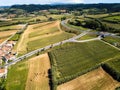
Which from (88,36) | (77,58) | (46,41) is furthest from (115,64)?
(46,41)

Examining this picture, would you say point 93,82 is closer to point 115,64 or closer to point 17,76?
point 115,64

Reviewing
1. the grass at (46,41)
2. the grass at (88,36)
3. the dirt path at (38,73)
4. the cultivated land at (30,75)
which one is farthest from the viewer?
the grass at (88,36)

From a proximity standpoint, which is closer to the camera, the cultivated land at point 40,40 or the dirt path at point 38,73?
the dirt path at point 38,73

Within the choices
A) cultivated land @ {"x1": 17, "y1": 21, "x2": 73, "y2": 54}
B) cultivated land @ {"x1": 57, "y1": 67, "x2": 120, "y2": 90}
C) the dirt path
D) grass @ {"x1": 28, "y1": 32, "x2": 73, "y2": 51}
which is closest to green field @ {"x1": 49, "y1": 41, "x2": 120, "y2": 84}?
cultivated land @ {"x1": 57, "y1": 67, "x2": 120, "y2": 90}

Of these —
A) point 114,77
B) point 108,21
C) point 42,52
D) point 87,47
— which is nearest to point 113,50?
point 87,47

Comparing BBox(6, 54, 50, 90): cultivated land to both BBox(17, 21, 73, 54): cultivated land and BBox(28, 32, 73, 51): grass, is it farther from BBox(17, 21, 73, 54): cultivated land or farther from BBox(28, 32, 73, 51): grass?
BBox(28, 32, 73, 51): grass

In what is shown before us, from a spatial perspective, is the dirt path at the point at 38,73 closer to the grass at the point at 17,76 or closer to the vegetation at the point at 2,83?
the grass at the point at 17,76

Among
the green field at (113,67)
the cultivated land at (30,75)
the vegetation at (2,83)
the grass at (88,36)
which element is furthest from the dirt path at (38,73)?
the grass at (88,36)
